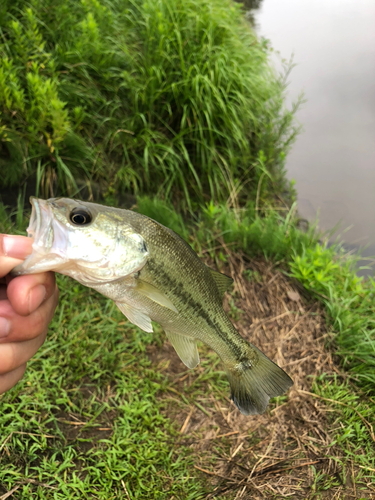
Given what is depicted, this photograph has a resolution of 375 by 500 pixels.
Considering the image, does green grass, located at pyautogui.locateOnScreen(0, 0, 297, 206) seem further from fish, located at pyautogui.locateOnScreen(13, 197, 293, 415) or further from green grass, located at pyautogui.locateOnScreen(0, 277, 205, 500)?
fish, located at pyautogui.locateOnScreen(13, 197, 293, 415)

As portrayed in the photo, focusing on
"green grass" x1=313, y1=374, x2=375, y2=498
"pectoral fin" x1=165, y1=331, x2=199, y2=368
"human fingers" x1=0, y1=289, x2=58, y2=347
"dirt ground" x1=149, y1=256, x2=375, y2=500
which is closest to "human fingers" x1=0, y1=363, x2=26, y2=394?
"human fingers" x1=0, y1=289, x2=58, y2=347

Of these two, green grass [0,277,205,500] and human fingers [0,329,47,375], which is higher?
→ human fingers [0,329,47,375]

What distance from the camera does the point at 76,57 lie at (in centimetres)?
373

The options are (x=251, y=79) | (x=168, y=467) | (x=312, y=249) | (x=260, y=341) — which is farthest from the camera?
(x=251, y=79)

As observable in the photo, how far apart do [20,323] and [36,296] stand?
0.55 ft

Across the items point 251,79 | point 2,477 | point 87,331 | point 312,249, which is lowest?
point 2,477

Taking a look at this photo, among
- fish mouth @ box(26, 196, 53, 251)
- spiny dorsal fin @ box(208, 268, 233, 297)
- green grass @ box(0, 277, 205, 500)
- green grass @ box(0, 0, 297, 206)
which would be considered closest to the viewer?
fish mouth @ box(26, 196, 53, 251)

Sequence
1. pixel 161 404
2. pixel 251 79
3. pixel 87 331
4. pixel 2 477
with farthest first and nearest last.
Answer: pixel 251 79 < pixel 87 331 < pixel 161 404 < pixel 2 477

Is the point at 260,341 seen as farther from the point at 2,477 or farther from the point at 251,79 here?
the point at 251,79

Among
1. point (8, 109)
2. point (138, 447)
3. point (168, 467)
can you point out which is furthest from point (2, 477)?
point (8, 109)

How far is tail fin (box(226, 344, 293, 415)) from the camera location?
1759 millimetres

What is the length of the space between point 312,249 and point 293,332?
940mm

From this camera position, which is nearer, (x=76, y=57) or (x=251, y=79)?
(x=76, y=57)

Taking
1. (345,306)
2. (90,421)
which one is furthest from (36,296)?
(345,306)
